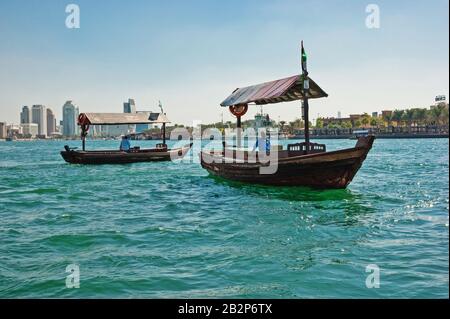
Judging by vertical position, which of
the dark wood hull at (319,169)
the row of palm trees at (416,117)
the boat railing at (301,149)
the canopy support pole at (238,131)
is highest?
the row of palm trees at (416,117)

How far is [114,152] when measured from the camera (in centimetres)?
3194

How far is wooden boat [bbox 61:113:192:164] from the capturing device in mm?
31281

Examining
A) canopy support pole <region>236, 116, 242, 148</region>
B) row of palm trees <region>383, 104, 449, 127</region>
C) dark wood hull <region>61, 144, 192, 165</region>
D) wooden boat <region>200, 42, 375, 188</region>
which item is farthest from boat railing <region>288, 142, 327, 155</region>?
row of palm trees <region>383, 104, 449, 127</region>

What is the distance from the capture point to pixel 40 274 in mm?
7109

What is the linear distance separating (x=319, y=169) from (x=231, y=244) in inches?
264

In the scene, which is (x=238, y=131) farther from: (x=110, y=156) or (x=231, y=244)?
(x=110, y=156)

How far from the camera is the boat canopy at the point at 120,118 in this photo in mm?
32344

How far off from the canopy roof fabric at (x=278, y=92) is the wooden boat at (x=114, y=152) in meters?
13.7

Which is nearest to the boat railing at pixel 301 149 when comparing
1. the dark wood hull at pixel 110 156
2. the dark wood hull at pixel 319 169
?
the dark wood hull at pixel 319 169

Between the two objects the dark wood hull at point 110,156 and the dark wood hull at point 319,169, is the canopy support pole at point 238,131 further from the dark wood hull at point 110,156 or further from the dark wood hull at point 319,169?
the dark wood hull at point 110,156

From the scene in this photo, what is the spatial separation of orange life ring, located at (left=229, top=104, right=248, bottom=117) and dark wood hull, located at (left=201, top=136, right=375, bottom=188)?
5225 mm

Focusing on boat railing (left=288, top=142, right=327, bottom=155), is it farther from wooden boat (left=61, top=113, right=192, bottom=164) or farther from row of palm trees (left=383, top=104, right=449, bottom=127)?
row of palm trees (left=383, top=104, right=449, bottom=127)

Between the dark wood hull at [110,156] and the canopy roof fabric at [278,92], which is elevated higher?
the canopy roof fabric at [278,92]
